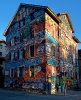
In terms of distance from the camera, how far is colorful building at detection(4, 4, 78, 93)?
86.6 feet

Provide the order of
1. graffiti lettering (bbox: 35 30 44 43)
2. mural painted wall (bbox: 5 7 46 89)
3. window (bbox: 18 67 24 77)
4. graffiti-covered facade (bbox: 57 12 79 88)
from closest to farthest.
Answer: mural painted wall (bbox: 5 7 46 89) < graffiti lettering (bbox: 35 30 44 43) < window (bbox: 18 67 24 77) < graffiti-covered facade (bbox: 57 12 79 88)

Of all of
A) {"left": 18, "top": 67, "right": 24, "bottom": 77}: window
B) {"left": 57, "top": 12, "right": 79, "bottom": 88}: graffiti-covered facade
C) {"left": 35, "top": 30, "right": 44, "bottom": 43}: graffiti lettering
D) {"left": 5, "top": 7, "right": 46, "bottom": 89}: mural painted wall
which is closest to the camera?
{"left": 5, "top": 7, "right": 46, "bottom": 89}: mural painted wall

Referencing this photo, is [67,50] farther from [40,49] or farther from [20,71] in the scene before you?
[20,71]

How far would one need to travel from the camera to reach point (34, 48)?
91.1ft

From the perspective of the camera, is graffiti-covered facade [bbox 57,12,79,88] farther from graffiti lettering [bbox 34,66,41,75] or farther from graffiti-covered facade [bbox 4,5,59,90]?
graffiti lettering [bbox 34,66,41,75]

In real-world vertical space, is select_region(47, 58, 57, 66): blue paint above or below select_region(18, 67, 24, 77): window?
above

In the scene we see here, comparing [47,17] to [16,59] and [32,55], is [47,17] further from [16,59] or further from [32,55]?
[16,59]

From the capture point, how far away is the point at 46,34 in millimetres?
26703

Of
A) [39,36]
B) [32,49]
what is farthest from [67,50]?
[39,36]

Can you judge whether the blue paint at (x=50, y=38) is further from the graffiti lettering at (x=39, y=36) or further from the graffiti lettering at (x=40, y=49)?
the graffiti lettering at (x=40, y=49)

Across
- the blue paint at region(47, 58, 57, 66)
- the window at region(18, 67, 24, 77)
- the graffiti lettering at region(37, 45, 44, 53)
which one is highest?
the graffiti lettering at region(37, 45, 44, 53)

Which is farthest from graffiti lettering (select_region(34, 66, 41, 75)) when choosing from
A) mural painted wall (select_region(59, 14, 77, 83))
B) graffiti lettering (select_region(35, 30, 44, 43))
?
mural painted wall (select_region(59, 14, 77, 83))

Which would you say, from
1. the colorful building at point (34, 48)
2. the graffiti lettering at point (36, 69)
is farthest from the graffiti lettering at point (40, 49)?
the graffiti lettering at point (36, 69)

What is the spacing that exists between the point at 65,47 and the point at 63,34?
8.10 ft
